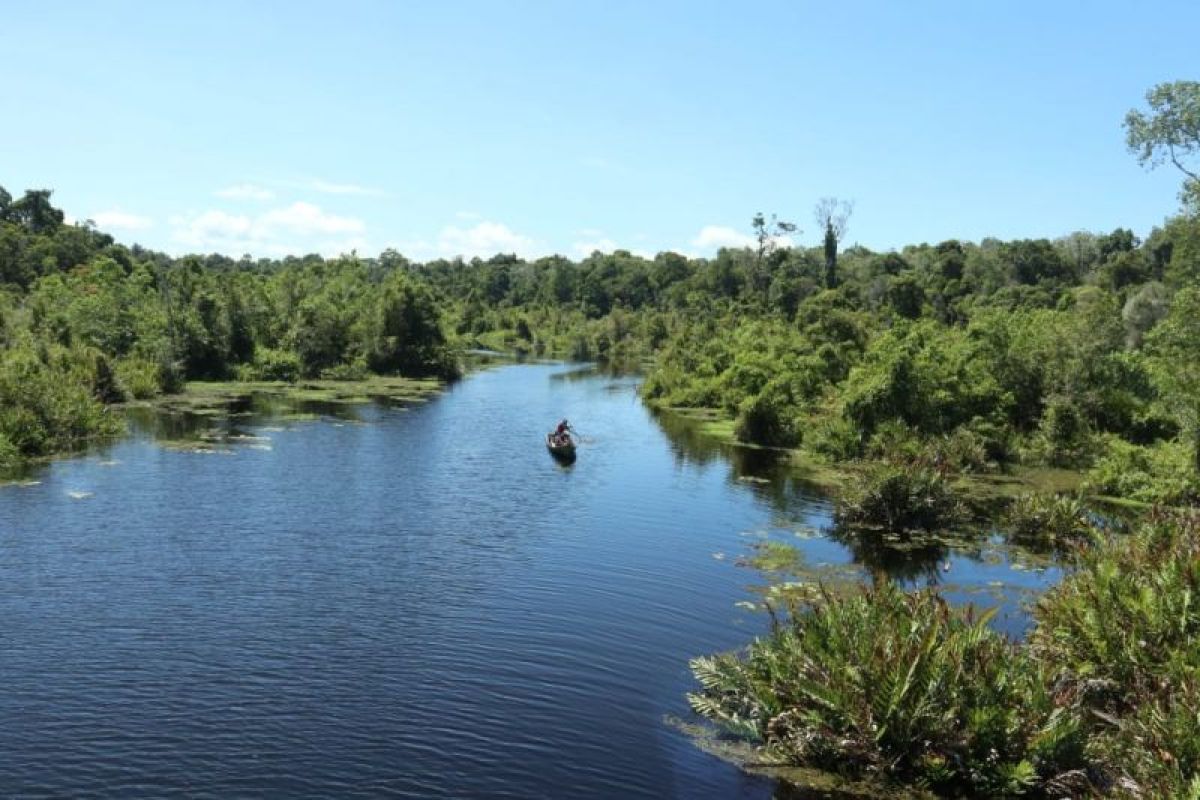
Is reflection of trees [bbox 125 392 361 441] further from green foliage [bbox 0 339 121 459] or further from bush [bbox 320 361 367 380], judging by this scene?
bush [bbox 320 361 367 380]

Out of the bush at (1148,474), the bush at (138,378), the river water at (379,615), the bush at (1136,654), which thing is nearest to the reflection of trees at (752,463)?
the river water at (379,615)

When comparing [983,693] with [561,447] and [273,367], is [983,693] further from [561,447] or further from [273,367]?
[273,367]

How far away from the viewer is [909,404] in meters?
51.9

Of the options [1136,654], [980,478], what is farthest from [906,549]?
[1136,654]

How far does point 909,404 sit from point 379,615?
3596 centimetres

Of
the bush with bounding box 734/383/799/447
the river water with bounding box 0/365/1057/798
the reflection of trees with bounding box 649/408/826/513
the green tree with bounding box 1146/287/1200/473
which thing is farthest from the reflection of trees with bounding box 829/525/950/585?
the bush with bounding box 734/383/799/447

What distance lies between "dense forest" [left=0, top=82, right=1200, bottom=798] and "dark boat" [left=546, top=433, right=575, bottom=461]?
1433 centimetres

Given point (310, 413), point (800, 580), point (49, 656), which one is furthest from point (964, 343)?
point (49, 656)

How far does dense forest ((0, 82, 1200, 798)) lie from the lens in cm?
1678

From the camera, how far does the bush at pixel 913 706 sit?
16344 mm

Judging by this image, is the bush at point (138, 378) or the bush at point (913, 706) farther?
the bush at point (138, 378)

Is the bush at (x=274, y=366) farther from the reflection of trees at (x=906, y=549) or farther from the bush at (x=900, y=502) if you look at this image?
the reflection of trees at (x=906, y=549)

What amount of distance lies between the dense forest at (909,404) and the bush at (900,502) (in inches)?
4.5

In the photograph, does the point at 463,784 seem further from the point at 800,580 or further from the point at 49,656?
the point at 800,580
